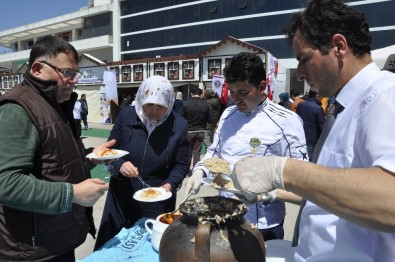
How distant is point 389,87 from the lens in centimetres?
100

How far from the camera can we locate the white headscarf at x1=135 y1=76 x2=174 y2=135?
9.09 feet

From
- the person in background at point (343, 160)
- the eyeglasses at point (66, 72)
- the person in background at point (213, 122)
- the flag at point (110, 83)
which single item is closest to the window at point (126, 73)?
the flag at point (110, 83)

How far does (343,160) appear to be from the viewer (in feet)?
3.66

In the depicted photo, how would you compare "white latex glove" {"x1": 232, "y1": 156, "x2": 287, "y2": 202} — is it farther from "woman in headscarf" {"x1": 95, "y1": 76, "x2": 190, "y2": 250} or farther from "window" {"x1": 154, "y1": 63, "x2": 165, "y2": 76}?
"window" {"x1": 154, "y1": 63, "x2": 165, "y2": 76}

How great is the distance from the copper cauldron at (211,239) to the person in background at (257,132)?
80cm

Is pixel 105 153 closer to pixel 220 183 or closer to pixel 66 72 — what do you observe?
pixel 66 72

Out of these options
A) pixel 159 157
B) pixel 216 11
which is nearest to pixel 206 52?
pixel 159 157

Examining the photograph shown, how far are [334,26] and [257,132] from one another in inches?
45.2

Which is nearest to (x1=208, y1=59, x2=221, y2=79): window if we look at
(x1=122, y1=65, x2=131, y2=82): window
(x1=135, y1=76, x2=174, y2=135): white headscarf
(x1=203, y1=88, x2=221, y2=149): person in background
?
(x1=122, y1=65, x2=131, y2=82): window

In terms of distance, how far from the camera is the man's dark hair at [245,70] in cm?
227

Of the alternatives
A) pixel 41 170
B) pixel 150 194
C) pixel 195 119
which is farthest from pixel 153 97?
pixel 195 119

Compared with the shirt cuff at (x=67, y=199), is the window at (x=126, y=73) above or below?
above

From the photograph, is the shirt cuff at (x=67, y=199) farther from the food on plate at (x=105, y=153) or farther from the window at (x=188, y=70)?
the window at (x=188, y=70)

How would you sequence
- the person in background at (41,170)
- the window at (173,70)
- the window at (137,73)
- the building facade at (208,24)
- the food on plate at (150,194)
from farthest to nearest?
the building facade at (208,24), the window at (137,73), the window at (173,70), the food on plate at (150,194), the person in background at (41,170)
